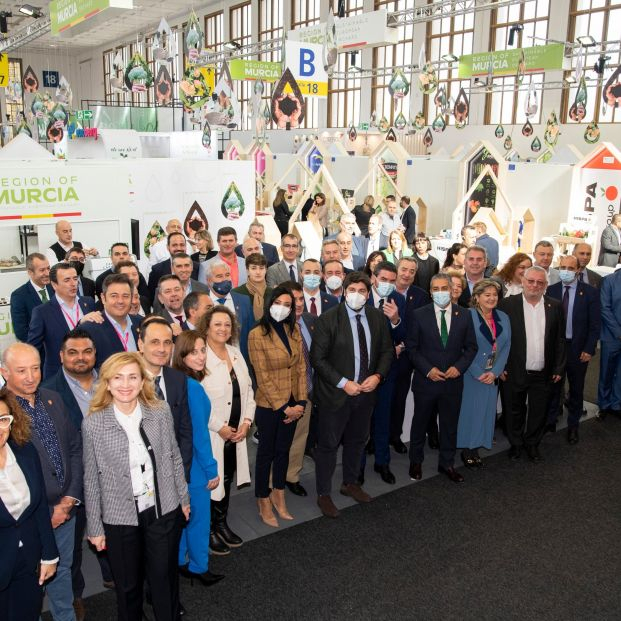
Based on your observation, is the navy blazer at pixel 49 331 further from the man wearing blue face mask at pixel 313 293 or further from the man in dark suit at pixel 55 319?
the man wearing blue face mask at pixel 313 293

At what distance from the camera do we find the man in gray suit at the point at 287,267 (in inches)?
211

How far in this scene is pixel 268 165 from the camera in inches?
581

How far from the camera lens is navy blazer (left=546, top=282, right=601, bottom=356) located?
5.01m

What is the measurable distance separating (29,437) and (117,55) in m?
9.54

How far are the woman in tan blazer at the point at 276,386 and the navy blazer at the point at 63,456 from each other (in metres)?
1.22

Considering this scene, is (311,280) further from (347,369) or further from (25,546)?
(25,546)

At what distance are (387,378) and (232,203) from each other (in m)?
5.19

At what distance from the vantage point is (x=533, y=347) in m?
4.68

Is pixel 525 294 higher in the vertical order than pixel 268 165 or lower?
lower

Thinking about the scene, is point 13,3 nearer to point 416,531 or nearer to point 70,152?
point 70,152

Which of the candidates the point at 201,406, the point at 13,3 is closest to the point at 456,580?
the point at 201,406

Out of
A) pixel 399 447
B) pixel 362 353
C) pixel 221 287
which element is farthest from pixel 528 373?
pixel 221 287

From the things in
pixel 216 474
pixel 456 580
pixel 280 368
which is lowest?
pixel 456 580

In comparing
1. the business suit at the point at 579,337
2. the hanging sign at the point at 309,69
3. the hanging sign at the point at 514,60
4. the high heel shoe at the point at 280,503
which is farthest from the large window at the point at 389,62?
the high heel shoe at the point at 280,503
